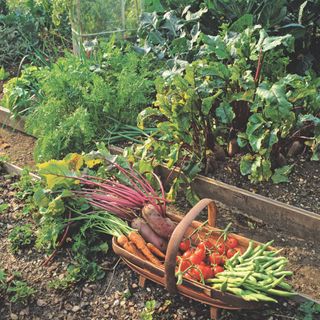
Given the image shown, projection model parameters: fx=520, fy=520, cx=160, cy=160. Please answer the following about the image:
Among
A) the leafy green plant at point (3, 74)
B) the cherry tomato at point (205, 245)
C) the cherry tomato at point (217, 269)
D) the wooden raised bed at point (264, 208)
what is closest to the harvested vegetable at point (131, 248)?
the cherry tomato at point (205, 245)

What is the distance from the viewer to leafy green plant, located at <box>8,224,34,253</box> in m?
3.60

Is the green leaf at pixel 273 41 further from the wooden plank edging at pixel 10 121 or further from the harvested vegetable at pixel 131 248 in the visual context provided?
the wooden plank edging at pixel 10 121

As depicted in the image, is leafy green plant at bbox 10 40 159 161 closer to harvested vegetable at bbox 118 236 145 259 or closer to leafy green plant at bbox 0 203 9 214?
leafy green plant at bbox 0 203 9 214

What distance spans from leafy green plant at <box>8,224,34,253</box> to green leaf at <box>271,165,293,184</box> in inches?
69.0

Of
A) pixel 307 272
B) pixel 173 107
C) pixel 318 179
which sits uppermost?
pixel 173 107

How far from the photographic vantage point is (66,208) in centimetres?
360

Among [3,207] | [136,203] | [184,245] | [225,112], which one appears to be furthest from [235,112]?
[3,207]

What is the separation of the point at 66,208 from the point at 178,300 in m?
1.06

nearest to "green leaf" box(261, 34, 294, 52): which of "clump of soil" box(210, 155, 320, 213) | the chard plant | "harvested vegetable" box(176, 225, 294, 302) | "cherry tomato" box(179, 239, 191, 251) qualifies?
the chard plant

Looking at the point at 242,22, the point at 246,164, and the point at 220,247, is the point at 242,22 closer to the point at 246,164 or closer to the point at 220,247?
the point at 246,164

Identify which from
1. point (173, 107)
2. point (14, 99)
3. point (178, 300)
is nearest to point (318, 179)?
point (173, 107)

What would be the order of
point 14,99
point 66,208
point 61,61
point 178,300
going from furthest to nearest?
point 14,99
point 61,61
point 66,208
point 178,300

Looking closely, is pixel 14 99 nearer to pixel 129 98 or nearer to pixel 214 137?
pixel 129 98

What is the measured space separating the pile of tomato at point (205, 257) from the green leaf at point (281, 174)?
2.39 feet
